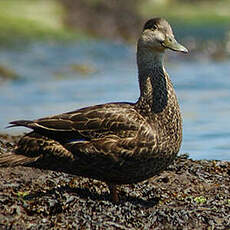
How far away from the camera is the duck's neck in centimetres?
779

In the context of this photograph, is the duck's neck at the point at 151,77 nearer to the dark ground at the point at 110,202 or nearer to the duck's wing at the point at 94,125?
the duck's wing at the point at 94,125

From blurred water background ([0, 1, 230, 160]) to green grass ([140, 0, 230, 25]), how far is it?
1873mm

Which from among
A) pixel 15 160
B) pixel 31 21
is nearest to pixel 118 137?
pixel 15 160

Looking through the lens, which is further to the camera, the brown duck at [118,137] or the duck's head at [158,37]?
the duck's head at [158,37]

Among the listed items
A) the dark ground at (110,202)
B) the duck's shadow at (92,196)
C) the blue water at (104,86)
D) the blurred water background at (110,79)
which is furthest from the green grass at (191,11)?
the duck's shadow at (92,196)

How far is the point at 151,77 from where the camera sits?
790 cm

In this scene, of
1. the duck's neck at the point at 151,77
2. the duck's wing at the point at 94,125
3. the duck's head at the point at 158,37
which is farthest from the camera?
the duck's neck at the point at 151,77

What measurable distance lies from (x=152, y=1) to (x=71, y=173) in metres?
30.0

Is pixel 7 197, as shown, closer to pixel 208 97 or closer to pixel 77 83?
pixel 208 97

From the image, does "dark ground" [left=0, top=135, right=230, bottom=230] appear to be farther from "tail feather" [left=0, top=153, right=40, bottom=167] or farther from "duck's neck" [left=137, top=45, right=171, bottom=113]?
"duck's neck" [left=137, top=45, right=171, bottom=113]

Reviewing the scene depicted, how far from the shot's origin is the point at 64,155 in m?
7.47

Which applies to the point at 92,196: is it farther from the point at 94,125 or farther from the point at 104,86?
the point at 104,86

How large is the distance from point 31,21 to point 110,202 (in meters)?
19.2

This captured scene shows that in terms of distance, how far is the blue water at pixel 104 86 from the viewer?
1294 centimetres
